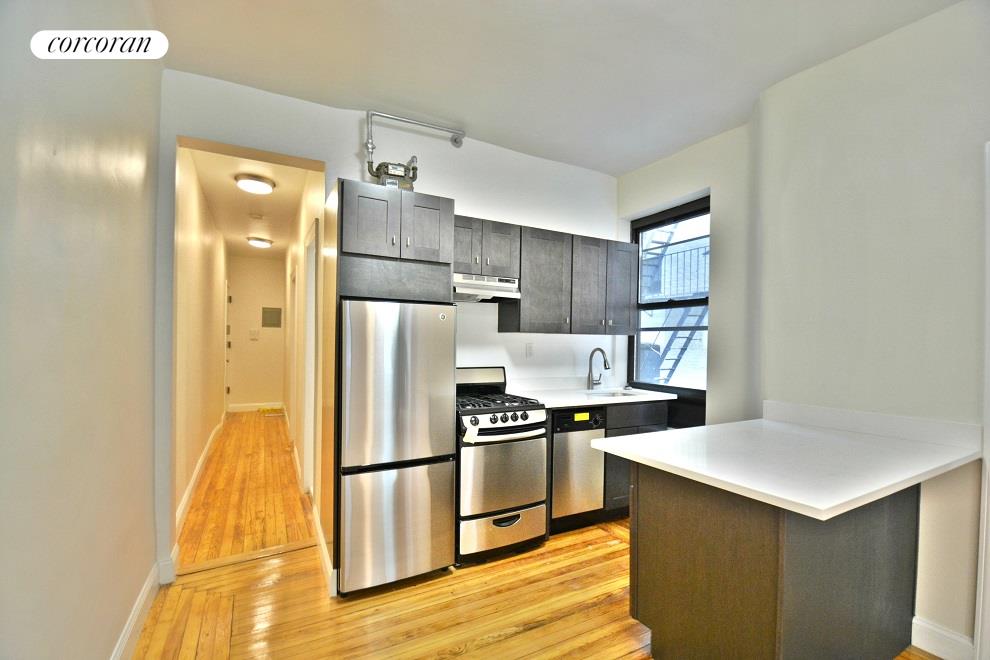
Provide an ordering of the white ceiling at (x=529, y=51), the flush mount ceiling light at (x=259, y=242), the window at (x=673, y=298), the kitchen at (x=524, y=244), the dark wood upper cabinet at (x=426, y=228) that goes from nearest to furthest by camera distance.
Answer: the kitchen at (x=524, y=244) → the white ceiling at (x=529, y=51) → the dark wood upper cabinet at (x=426, y=228) → the window at (x=673, y=298) → the flush mount ceiling light at (x=259, y=242)

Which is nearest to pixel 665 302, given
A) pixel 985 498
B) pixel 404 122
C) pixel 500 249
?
pixel 500 249

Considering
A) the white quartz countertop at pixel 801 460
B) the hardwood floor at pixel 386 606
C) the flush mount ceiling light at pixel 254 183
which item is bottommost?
the hardwood floor at pixel 386 606

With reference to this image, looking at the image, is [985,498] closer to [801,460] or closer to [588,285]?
[801,460]

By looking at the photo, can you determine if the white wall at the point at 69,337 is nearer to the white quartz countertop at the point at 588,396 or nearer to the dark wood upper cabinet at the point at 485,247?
the dark wood upper cabinet at the point at 485,247

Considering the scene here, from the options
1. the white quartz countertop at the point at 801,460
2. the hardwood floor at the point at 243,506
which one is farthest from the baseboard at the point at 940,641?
the hardwood floor at the point at 243,506

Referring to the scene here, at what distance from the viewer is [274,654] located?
73.5 inches

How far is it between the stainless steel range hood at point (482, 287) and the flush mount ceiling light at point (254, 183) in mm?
2146

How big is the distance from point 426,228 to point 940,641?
3192mm

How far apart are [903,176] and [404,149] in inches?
112

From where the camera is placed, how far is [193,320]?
11.9ft

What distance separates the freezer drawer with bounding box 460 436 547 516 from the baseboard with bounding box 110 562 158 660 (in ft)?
5.15

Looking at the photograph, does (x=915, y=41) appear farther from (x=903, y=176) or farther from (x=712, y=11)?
(x=712, y=11)

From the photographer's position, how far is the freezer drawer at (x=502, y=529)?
2611mm

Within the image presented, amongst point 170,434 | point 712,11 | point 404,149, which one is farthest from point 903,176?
point 170,434
